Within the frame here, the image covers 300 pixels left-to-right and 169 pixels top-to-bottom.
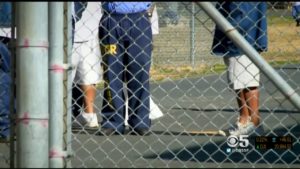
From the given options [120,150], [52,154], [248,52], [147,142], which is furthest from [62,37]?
[147,142]

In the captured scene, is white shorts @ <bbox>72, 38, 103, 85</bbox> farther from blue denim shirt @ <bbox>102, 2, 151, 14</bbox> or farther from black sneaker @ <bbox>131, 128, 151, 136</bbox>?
black sneaker @ <bbox>131, 128, 151, 136</bbox>

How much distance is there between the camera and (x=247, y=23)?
6.66m

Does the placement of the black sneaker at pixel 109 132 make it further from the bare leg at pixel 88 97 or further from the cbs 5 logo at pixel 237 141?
the cbs 5 logo at pixel 237 141

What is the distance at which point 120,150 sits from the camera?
6.27 m

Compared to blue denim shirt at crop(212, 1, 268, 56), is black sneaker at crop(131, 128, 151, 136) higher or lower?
lower

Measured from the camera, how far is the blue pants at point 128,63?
23.3ft

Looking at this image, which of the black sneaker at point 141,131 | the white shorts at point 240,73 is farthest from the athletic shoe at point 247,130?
the black sneaker at point 141,131

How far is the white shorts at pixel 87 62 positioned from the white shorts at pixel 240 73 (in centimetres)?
133

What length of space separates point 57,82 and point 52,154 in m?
0.39

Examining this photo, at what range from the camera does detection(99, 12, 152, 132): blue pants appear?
23.3ft

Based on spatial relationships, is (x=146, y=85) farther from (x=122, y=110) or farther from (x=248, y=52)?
(x=248, y=52)

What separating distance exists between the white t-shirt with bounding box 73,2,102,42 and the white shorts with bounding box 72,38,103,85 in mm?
64

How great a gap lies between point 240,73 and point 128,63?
43.2 inches

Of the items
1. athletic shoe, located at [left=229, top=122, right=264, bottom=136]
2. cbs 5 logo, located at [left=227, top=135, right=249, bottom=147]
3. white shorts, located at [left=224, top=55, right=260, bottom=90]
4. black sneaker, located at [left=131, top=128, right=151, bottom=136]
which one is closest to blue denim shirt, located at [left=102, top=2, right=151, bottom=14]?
white shorts, located at [left=224, top=55, right=260, bottom=90]
